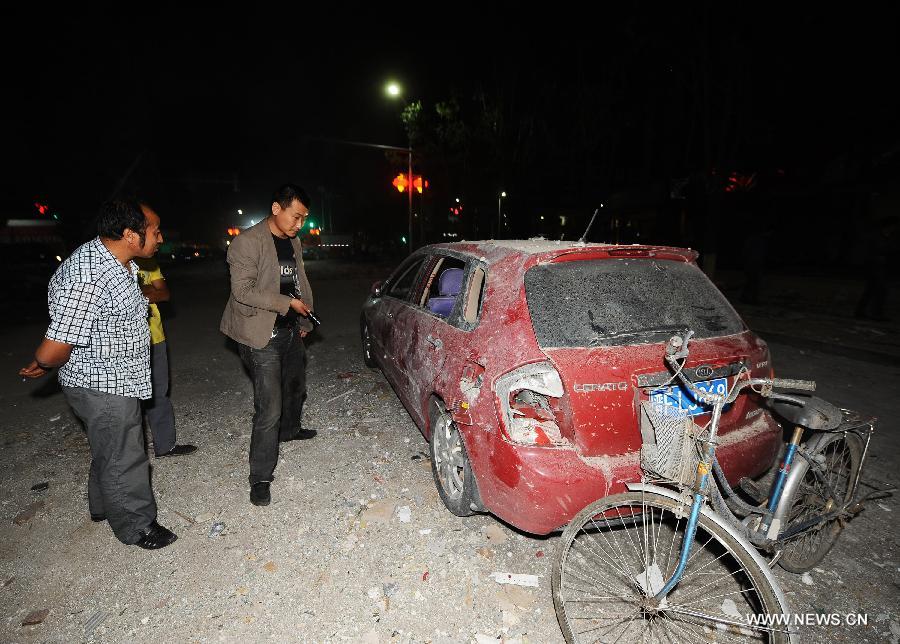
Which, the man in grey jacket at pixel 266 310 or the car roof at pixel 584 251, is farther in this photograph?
the man in grey jacket at pixel 266 310

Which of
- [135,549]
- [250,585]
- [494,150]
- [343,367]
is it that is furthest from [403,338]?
[494,150]

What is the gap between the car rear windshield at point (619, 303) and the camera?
2379 mm

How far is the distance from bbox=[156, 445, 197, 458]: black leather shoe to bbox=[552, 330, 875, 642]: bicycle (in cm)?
333

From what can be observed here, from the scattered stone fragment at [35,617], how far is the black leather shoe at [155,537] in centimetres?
50

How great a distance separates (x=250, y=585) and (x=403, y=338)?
2047 mm

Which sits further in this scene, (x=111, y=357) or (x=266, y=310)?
(x=266, y=310)

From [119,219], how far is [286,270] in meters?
1.08

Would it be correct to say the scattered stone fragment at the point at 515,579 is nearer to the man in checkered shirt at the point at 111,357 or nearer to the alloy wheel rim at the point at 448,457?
the alloy wheel rim at the point at 448,457

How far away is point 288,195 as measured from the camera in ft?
10.3

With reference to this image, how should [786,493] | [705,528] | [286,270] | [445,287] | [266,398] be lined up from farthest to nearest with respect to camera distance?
[445,287] < [286,270] < [266,398] < [786,493] < [705,528]

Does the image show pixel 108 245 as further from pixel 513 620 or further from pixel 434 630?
pixel 513 620

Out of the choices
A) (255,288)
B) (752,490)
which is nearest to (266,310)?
(255,288)

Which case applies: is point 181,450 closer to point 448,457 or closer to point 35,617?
point 35,617

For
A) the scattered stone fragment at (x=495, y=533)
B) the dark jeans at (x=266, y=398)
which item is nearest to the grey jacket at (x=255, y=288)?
the dark jeans at (x=266, y=398)
